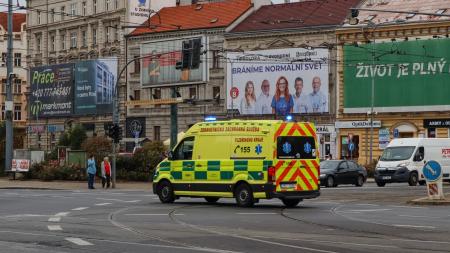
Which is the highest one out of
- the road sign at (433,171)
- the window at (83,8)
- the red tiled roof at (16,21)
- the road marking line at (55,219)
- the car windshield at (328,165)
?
the red tiled roof at (16,21)

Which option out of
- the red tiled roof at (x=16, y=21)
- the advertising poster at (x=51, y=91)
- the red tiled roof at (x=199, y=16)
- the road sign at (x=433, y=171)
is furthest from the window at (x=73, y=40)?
the road sign at (x=433, y=171)

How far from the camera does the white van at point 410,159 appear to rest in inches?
1708

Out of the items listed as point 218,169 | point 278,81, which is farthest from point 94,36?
point 218,169

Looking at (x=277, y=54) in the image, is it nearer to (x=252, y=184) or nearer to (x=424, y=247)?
(x=252, y=184)

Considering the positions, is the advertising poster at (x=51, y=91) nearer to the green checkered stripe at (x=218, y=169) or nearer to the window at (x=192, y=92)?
the window at (x=192, y=92)

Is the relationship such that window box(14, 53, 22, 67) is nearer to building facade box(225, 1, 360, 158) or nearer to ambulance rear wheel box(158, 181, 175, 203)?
building facade box(225, 1, 360, 158)

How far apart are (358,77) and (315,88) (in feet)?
12.1

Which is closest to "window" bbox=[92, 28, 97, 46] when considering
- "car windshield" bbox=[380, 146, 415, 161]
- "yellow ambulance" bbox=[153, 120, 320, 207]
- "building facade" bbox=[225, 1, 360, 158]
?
"building facade" bbox=[225, 1, 360, 158]

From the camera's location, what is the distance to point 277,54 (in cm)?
7200

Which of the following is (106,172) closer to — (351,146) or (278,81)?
(351,146)

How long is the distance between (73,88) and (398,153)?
159 ft

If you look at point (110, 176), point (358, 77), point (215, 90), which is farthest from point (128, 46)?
point (110, 176)

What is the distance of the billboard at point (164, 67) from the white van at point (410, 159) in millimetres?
25477

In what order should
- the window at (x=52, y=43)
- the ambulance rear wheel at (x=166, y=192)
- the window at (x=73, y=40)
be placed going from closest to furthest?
1. the ambulance rear wheel at (x=166, y=192)
2. the window at (x=73, y=40)
3. the window at (x=52, y=43)
